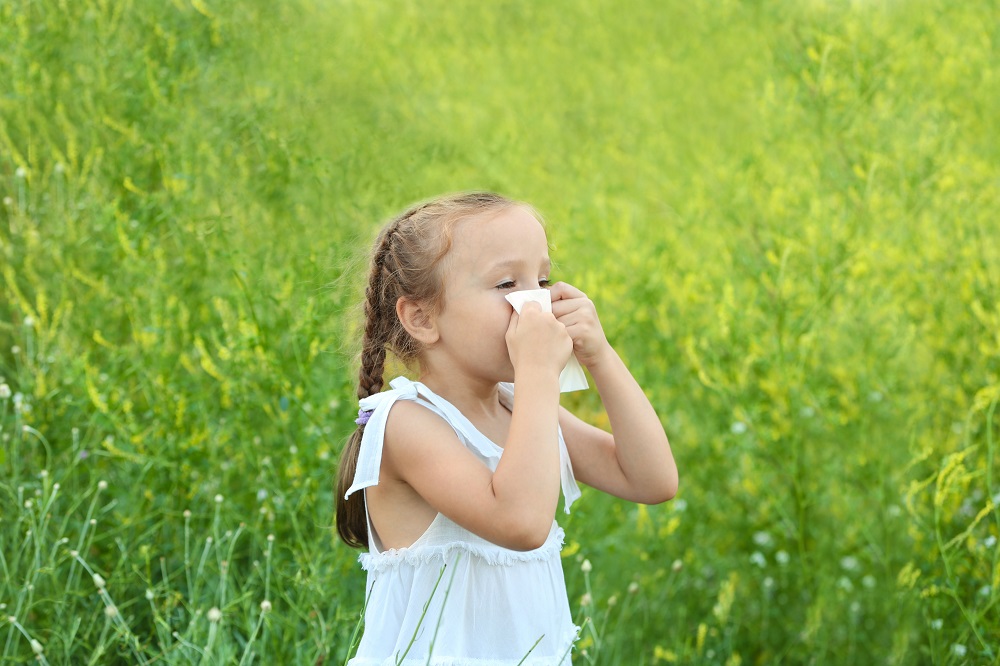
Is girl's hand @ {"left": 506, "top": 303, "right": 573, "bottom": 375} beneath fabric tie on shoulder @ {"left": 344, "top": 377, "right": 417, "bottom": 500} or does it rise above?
above

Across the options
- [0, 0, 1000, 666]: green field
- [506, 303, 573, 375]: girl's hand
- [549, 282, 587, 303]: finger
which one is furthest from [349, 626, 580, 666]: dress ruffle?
[0, 0, 1000, 666]: green field

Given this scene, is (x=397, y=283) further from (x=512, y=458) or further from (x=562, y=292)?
(x=512, y=458)

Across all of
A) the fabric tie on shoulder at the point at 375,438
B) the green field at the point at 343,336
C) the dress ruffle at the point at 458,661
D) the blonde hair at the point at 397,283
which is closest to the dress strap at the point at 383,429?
the fabric tie on shoulder at the point at 375,438

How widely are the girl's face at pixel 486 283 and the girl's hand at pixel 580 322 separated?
4cm

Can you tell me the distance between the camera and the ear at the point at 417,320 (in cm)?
158

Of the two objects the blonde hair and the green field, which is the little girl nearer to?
the blonde hair

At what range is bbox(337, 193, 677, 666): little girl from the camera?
140cm

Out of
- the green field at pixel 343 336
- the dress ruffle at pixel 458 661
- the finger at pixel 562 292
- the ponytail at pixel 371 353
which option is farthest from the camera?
the green field at pixel 343 336

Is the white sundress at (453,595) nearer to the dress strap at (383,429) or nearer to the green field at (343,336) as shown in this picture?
the dress strap at (383,429)

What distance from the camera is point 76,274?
2.79 metres

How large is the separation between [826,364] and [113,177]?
88.1 inches

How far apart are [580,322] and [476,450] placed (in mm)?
238

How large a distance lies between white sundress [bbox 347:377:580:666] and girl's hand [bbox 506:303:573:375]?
16cm

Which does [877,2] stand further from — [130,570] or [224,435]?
[130,570]
